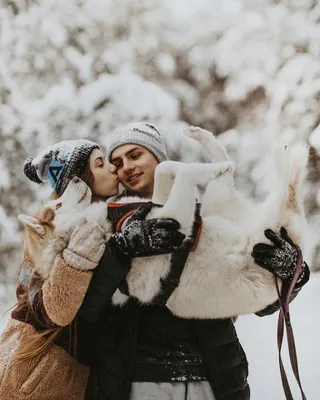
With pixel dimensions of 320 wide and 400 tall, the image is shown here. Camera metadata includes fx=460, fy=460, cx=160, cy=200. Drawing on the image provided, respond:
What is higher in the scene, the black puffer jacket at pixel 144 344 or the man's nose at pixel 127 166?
the man's nose at pixel 127 166

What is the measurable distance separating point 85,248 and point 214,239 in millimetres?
228

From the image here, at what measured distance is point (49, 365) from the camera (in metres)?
0.88

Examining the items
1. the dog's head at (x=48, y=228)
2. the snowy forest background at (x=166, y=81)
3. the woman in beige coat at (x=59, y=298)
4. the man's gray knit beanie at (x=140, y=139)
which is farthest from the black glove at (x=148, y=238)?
the snowy forest background at (x=166, y=81)

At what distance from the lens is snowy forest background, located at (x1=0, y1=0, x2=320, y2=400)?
168 cm

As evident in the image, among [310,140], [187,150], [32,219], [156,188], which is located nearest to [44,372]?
[32,219]

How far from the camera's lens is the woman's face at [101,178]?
1.02 meters

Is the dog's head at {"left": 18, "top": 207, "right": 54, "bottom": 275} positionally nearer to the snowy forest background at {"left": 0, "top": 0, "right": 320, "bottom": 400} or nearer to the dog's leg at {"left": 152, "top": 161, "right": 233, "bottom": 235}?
the dog's leg at {"left": 152, "top": 161, "right": 233, "bottom": 235}

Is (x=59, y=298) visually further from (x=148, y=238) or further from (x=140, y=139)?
(x=140, y=139)

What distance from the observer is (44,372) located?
0.88 m

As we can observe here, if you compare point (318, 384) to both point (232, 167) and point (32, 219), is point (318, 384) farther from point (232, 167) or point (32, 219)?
point (32, 219)

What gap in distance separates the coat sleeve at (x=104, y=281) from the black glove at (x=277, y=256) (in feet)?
0.75

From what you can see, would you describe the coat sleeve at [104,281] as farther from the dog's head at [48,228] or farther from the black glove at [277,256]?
the black glove at [277,256]

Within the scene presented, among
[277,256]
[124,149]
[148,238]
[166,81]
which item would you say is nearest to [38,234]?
[148,238]

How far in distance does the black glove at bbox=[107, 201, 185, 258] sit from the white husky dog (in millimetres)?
20
